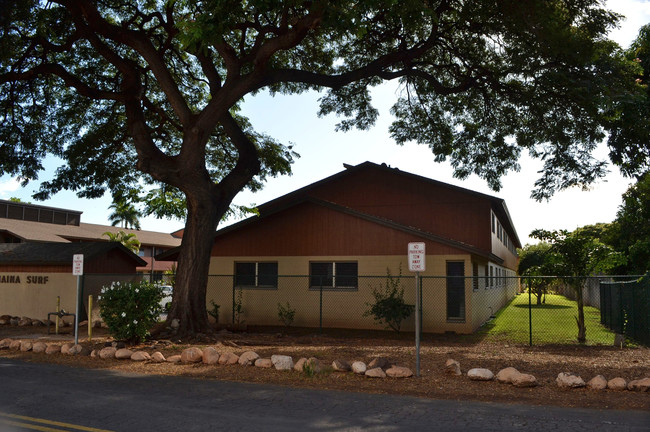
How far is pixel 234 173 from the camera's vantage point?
16.9 m

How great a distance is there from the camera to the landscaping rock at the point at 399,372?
9781mm

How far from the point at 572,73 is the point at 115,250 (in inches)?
746

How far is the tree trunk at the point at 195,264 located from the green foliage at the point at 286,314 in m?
4.66

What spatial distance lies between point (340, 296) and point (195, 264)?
6.07m

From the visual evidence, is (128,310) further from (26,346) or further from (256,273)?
(256,273)

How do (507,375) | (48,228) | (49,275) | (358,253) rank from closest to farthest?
1. (507,375)
2. (358,253)
3. (49,275)
4. (48,228)

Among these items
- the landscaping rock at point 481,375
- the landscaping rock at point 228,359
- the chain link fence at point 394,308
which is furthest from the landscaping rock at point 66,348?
the landscaping rock at point 481,375

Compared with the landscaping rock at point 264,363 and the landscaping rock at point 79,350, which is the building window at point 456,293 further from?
the landscaping rock at point 79,350

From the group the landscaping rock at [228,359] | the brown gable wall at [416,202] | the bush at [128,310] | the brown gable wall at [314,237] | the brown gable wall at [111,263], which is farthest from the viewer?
the brown gable wall at [416,202]

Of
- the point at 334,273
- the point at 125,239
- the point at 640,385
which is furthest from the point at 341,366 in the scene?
the point at 125,239

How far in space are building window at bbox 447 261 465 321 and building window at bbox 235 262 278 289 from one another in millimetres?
6615

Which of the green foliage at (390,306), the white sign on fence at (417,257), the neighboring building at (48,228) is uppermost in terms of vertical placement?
the neighboring building at (48,228)

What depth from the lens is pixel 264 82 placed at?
1544 cm

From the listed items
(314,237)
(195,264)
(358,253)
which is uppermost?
(314,237)
